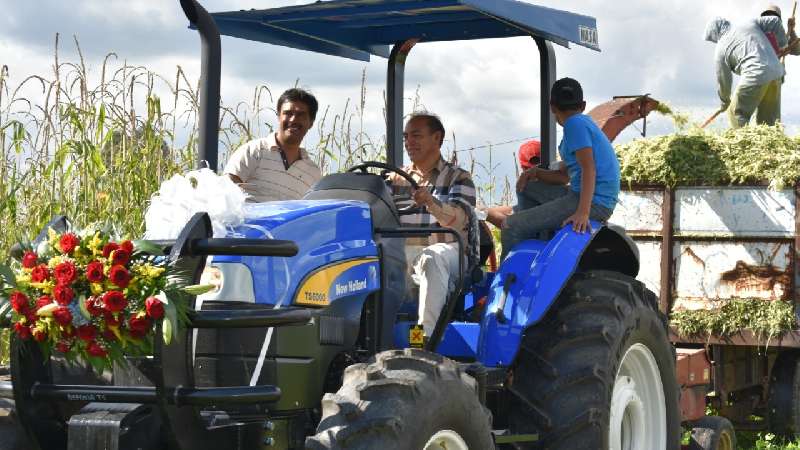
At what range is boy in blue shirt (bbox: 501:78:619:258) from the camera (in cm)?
628

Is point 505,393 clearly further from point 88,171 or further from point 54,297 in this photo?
point 88,171

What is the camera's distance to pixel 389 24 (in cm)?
693

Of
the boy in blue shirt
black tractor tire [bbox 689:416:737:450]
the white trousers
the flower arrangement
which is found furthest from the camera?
black tractor tire [bbox 689:416:737:450]

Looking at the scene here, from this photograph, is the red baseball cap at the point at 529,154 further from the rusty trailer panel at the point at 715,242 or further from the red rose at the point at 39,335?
the red rose at the point at 39,335

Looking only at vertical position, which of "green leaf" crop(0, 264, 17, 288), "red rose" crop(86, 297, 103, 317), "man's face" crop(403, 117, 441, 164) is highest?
"man's face" crop(403, 117, 441, 164)

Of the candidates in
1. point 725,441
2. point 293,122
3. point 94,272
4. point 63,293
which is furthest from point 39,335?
point 725,441

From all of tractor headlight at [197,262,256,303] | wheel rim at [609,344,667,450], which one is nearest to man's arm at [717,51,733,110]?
wheel rim at [609,344,667,450]

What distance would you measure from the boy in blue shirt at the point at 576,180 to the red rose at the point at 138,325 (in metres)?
2.43

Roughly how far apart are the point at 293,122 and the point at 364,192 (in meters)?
1.24

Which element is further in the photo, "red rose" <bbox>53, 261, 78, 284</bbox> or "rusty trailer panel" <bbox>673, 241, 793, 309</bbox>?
"rusty trailer panel" <bbox>673, 241, 793, 309</bbox>

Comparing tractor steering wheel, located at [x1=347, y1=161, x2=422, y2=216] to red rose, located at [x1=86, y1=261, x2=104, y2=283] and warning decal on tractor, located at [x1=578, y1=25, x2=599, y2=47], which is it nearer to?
warning decal on tractor, located at [x1=578, y1=25, x2=599, y2=47]

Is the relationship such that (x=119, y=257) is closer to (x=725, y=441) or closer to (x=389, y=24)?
(x=389, y=24)

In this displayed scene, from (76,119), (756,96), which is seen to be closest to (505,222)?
(76,119)

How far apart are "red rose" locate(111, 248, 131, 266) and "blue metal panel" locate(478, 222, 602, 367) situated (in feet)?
6.27
